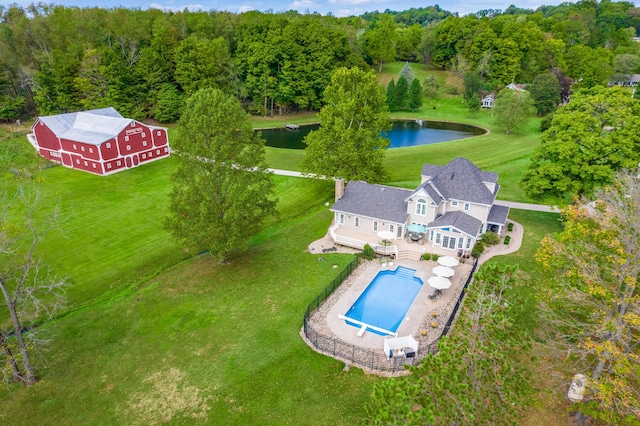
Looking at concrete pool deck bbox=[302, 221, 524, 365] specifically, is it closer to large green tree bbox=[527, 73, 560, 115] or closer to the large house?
the large house

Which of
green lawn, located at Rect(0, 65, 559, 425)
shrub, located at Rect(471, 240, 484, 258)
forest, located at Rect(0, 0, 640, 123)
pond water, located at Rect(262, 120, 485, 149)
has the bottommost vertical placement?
green lawn, located at Rect(0, 65, 559, 425)

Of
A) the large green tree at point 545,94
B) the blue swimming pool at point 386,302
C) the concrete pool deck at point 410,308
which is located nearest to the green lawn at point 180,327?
the concrete pool deck at point 410,308

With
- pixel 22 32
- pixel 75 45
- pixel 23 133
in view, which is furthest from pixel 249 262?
A: pixel 22 32

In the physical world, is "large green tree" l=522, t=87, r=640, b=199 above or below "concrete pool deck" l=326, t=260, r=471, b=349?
above

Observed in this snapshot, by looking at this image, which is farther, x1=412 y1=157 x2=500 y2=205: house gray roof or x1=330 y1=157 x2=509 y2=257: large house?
x1=412 y1=157 x2=500 y2=205: house gray roof

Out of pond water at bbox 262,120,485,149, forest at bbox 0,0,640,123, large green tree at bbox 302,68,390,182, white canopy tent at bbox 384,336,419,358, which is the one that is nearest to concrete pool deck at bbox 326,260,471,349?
white canopy tent at bbox 384,336,419,358

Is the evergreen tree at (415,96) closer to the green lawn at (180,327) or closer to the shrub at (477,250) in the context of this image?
the green lawn at (180,327)
